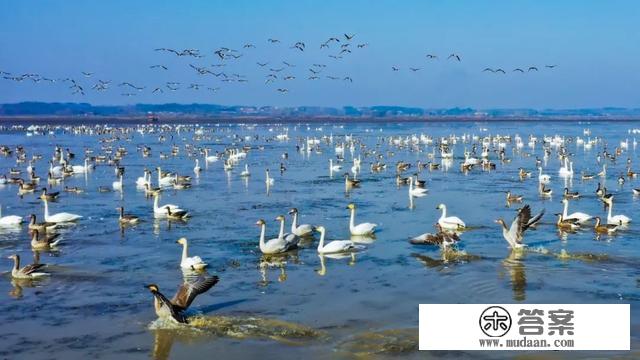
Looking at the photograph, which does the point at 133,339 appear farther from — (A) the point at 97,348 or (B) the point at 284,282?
(B) the point at 284,282

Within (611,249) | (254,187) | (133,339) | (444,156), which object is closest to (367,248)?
(611,249)

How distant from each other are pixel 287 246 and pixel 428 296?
480cm

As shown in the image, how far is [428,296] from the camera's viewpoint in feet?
44.1

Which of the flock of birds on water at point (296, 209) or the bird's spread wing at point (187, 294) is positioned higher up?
the bird's spread wing at point (187, 294)

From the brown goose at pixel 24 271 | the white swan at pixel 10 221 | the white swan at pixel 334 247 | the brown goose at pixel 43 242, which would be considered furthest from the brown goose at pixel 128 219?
the white swan at pixel 334 247
